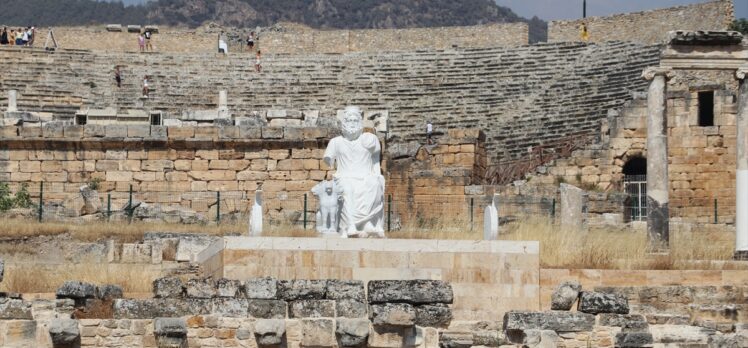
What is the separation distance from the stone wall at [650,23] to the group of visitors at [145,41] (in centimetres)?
1276

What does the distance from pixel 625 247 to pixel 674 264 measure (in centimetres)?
153

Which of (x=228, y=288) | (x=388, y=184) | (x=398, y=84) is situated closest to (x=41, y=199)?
(x=388, y=184)

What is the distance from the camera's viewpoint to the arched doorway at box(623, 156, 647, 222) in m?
35.6

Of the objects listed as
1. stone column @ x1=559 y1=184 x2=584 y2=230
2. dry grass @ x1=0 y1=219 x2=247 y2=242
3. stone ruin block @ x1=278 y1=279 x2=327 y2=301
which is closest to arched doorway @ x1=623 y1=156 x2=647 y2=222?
stone column @ x1=559 y1=184 x2=584 y2=230

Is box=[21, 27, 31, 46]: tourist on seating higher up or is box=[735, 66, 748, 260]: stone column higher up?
box=[21, 27, 31, 46]: tourist on seating

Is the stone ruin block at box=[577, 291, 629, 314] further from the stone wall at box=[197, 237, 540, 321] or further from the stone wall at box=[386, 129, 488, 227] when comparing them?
the stone wall at box=[386, 129, 488, 227]

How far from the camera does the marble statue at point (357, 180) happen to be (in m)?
21.6

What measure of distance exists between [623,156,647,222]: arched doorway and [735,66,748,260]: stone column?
7326mm

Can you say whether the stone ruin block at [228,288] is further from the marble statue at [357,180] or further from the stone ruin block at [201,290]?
the marble statue at [357,180]

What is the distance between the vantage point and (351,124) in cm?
2214

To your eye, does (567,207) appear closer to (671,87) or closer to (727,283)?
(727,283)

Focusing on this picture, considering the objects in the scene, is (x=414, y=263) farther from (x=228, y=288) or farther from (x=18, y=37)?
(x=18, y=37)

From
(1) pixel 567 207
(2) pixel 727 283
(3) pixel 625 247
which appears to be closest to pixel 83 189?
(1) pixel 567 207

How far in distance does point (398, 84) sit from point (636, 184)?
476 inches
